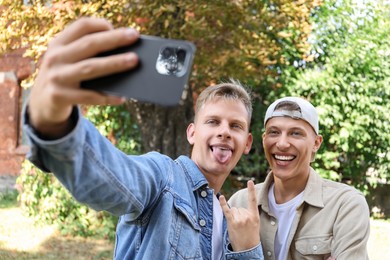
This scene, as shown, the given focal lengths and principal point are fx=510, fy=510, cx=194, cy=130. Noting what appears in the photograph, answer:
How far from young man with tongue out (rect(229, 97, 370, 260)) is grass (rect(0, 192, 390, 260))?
4643 millimetres

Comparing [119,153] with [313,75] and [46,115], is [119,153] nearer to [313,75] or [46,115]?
[46,115]

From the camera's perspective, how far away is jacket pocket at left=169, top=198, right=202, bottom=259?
1.62 m

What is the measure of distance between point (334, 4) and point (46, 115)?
9.13m

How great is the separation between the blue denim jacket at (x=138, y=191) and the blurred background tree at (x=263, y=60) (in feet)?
14.1

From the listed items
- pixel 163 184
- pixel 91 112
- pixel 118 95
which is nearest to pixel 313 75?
pixel 91 112

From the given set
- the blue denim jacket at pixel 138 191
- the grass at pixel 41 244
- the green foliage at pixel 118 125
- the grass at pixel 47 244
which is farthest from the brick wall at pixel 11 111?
the blue denim jacket at pixel 138 191

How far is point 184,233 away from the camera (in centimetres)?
167

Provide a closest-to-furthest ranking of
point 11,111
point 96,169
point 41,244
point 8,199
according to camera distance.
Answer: point 96,169, point 41,244, point 8,199, point 11,111

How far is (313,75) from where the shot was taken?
9.15m

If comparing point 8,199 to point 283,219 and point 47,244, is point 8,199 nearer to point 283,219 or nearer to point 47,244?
point 47,244

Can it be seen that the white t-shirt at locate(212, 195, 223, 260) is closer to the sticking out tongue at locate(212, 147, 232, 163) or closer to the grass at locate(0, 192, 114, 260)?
the sticking out tongue at locate(212, 147, 232, 163)

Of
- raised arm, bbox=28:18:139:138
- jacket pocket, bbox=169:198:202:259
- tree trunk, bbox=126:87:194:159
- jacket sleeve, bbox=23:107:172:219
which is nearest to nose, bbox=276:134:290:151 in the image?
jacket pocket, bbox=169:198:202:259

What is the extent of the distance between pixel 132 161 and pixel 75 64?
50 centimetres

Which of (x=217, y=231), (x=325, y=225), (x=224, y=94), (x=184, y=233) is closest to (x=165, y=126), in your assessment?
(x=325, y=225)
